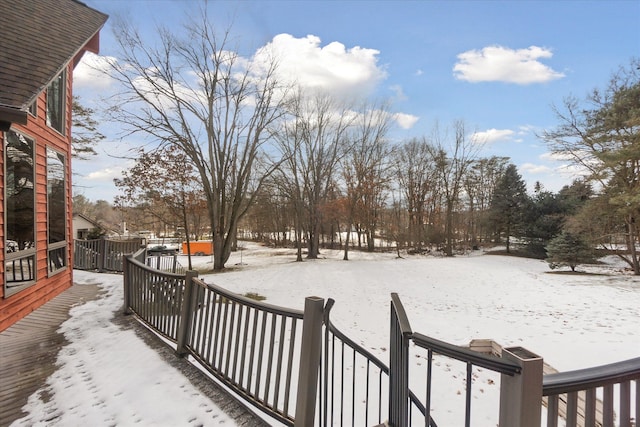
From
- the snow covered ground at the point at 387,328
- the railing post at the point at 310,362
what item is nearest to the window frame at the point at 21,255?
the snow covered ground at the point at 387,328

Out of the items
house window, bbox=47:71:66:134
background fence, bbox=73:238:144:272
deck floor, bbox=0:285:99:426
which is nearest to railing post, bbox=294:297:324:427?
deck floor, bbox=0:285:99:426

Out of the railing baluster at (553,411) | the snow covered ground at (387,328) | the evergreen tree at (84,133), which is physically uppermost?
the evergreen tree at (84,133)

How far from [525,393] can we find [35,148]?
7.11m

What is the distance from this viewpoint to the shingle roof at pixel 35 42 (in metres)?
3.53

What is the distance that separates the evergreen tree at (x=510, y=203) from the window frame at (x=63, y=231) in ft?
88.0

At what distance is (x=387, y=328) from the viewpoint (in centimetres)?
677

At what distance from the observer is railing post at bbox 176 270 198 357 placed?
3.33 m

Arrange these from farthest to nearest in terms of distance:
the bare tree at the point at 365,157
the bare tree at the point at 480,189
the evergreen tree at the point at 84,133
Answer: the bare tree at the point at 480,189 < the bare tree at the point at 365,157 < the evergreen tree at the point at 84,133

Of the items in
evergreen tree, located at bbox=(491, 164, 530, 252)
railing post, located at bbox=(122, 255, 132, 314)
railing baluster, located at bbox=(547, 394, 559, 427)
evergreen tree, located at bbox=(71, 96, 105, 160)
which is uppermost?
evergreen tree, located at bbox=(71, 96, 105, 160)

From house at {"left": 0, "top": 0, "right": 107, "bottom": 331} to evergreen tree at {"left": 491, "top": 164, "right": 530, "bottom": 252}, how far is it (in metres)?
27.0

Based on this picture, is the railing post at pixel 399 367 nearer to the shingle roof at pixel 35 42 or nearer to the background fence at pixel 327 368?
the background fence at pixel 327 368

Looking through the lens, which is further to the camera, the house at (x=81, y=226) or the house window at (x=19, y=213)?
the house at (x=81, y=226)

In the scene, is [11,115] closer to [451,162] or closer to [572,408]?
[572,408]

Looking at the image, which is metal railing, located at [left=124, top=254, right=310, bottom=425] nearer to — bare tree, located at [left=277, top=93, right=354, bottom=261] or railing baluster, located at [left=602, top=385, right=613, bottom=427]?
railing baluster, located at [left=602, top=385, right=613, bottom=427]
